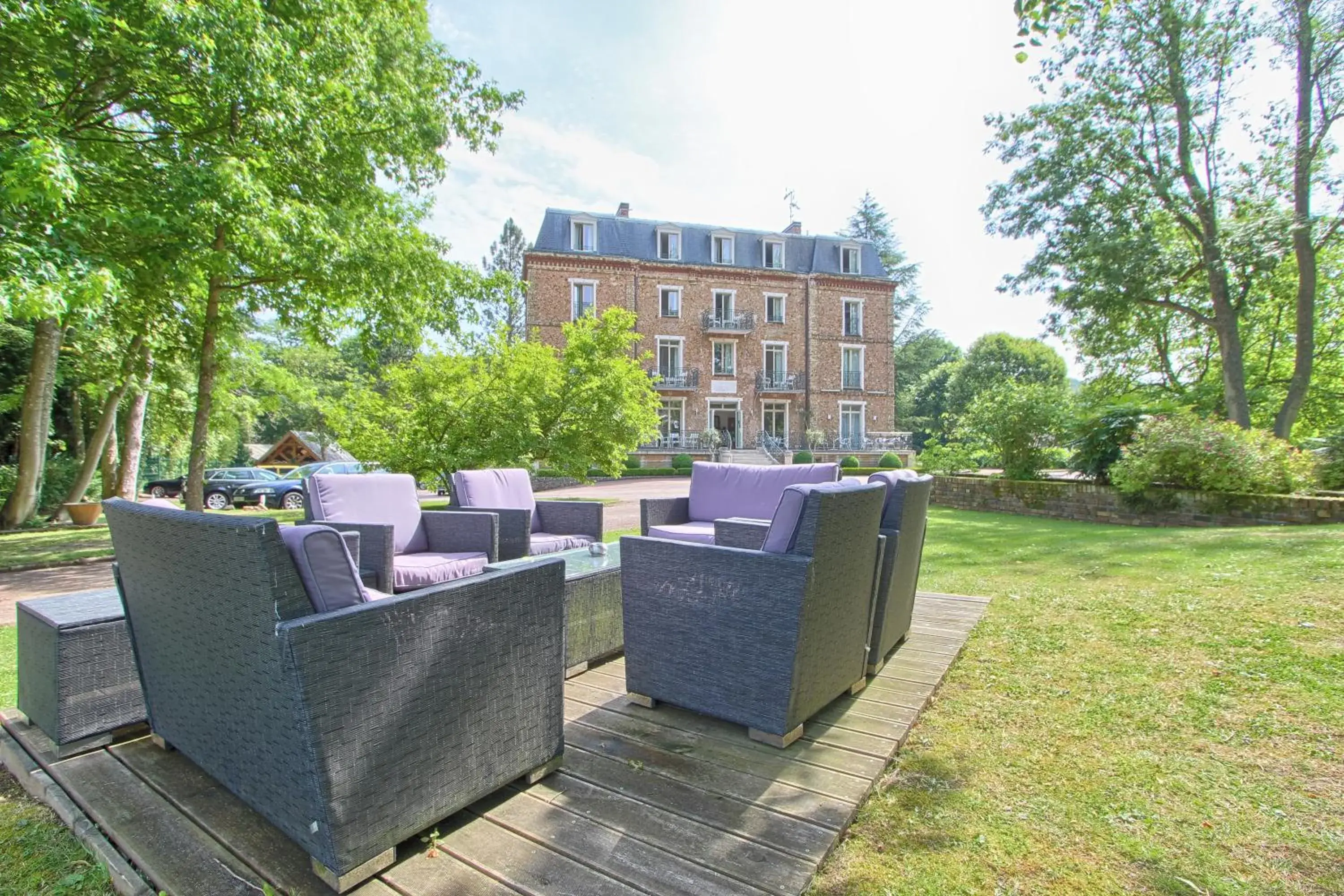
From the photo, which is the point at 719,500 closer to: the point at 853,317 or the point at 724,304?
the point at 724,304

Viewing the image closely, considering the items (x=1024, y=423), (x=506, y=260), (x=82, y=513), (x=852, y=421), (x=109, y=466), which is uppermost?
(x=506, y=260)

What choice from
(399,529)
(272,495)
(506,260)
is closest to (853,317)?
(506,260)

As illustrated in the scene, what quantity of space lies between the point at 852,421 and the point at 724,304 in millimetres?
6963

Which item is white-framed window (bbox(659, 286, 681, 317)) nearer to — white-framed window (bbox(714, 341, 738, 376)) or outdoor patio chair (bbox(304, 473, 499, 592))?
white-framed window (bbox(714, 341, 738, 376))

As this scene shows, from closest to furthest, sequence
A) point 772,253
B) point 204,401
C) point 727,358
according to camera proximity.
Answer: point 204,401, point 727,358, point 772,253

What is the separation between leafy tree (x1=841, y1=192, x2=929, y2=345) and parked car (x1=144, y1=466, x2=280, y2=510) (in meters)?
28.3

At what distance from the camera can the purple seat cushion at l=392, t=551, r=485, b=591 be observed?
343 centimetres

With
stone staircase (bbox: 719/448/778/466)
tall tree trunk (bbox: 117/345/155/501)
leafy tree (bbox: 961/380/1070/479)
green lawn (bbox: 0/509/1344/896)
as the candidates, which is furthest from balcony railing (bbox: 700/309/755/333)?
green lawn (bbox: 0/509/1344/896)

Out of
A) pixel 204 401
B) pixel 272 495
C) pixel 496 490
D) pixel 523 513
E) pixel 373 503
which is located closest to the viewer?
pixel 373 503

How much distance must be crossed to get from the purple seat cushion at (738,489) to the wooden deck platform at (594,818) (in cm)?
233

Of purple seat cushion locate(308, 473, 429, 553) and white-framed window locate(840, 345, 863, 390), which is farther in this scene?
white-framed window locate(840, 345, 863, 390)

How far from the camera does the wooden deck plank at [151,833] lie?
141 cm

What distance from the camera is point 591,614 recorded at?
286 centimetres

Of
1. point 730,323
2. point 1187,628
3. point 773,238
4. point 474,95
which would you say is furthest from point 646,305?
point 1187,628
